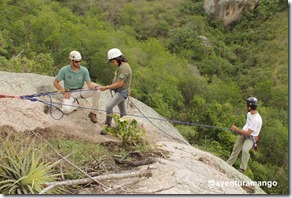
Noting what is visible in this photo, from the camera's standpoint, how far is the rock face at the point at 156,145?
5.66 meters

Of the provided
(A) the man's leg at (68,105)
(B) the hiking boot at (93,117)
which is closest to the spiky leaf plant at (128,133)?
(B) the hiking boot at (93,117)

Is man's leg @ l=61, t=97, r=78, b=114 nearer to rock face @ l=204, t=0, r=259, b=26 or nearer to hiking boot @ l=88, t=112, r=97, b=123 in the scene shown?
hiking boot @ l=88, t=112, r=97, b=123

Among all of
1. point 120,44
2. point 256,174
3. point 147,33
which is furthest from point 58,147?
point 147,33

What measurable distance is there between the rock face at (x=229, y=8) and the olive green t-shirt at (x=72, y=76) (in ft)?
168

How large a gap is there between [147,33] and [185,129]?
38.1m

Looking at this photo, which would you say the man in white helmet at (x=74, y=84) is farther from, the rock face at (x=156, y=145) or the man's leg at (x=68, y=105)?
the rock face at (x=156, y=145)

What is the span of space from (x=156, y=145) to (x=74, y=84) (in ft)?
6.49

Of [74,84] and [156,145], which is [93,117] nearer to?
[74,84]

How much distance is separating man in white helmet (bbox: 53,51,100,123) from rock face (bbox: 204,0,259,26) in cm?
5119

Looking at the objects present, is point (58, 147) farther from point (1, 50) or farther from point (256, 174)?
point (1, 50)

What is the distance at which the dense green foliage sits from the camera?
69.2 feet

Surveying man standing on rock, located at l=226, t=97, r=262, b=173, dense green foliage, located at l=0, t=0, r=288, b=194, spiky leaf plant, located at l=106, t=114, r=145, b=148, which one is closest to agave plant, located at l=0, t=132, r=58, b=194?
spiky leaf plant, located at l=106, t=114, r=145, b=148

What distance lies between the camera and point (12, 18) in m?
31.2

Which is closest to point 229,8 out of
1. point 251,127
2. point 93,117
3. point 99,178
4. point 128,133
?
A: point 93,117
